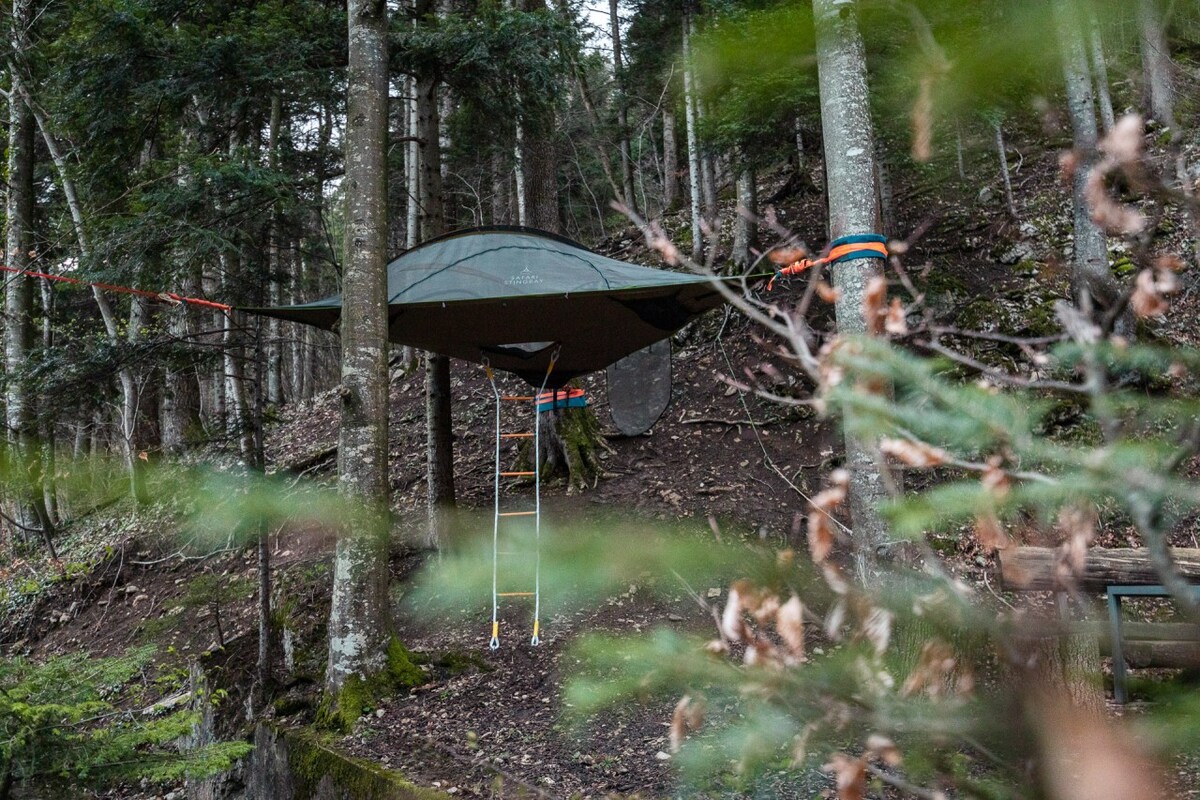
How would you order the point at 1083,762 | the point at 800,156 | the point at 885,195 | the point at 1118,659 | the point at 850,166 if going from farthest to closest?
the point at 800,156, the point at 885,195, the point at 850,166, the point at 1118,659, the point at 1083,762

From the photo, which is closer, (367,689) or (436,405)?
(367,689)

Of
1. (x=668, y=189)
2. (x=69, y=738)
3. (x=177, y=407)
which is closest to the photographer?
(x=69, y=738)

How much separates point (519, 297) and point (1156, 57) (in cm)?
280

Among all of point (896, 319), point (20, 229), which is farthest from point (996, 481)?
point (20, 229)

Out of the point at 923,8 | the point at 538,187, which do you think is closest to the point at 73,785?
the point at 923,8

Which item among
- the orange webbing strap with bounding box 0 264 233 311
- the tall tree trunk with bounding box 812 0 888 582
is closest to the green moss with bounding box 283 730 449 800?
the tall tree trunk with bounding box 812 0 888 582

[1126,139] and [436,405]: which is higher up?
[1126,139]

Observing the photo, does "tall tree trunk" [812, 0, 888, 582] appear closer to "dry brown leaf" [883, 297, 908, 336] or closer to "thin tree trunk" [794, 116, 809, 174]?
"dry brown leaf" [883, 297, 908, 336]

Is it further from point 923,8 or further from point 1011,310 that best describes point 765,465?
point 923,8

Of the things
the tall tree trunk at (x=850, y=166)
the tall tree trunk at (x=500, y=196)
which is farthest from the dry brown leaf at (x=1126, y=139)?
the tall tree trunk at (x=500, y=196)

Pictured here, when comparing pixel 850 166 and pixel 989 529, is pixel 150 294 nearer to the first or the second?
pixel 850 166

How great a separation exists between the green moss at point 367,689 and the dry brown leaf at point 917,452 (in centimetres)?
294

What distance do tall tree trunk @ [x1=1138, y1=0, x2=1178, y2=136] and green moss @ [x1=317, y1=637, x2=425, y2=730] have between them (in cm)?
302

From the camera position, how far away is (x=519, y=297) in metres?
3.44
